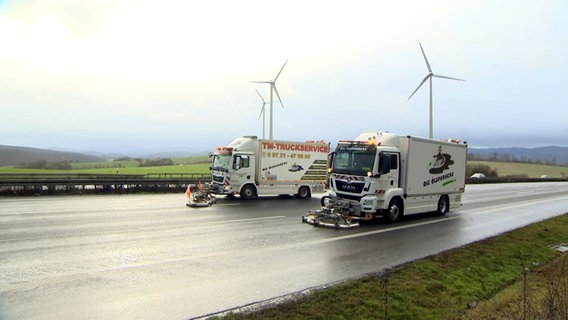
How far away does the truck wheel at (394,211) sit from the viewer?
1522 cm

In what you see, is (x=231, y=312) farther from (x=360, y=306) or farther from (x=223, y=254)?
(x=223, y=254)

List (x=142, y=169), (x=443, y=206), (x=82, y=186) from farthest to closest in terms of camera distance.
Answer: (x=142, y=169), (x=82, y=186), (x=443, y=206)

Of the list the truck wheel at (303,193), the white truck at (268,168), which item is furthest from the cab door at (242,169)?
the truck wheel at (303,193)

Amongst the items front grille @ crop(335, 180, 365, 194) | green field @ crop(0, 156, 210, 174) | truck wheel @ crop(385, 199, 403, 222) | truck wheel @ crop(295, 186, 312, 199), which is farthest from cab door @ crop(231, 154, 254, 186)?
green field @ crop(0, 156, 210, 174)

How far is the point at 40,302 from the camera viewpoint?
5758 millimetres

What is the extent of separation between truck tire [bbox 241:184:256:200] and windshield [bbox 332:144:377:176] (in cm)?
829

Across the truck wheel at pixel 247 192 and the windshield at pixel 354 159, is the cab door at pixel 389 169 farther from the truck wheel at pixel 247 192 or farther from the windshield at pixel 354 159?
the truck wheel at pixel 247 192

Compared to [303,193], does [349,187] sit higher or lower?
higher

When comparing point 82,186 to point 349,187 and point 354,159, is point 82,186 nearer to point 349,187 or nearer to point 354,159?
point 349,187

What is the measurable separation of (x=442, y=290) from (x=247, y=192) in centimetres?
1620

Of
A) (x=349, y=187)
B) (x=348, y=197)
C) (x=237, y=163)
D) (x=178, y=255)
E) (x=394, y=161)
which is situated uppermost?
(x=394, y=161)

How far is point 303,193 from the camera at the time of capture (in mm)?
24766

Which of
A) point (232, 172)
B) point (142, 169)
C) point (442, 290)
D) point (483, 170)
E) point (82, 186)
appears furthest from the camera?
point (483, 170)

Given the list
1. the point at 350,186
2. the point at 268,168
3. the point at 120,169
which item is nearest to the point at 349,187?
the point at 350,186
